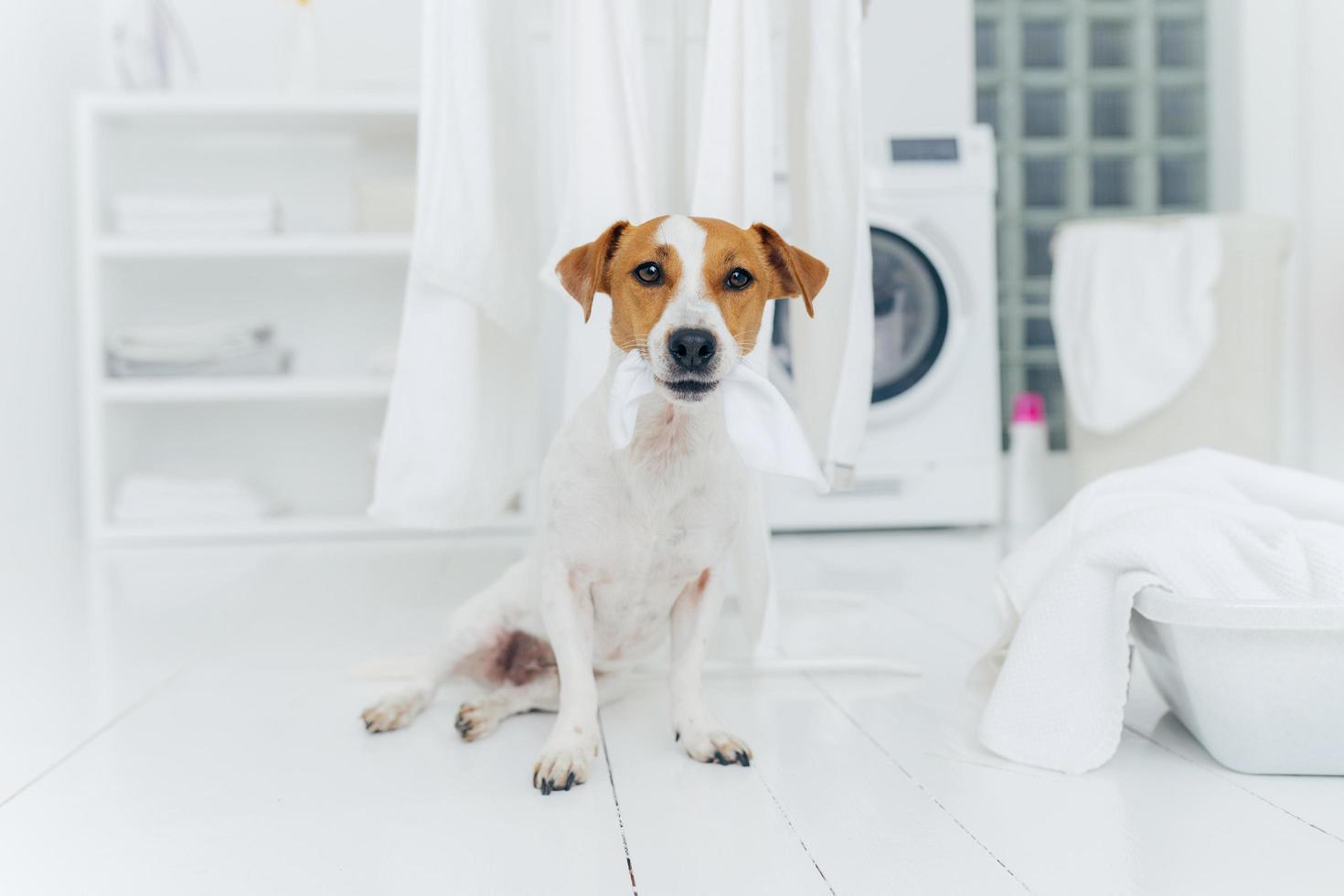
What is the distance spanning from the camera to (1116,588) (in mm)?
1188

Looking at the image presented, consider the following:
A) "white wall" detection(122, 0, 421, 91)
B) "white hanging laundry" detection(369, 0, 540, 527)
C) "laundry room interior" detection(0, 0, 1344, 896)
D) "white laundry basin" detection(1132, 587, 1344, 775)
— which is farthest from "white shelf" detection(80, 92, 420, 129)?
"white laundry basin" detection(1132, 587, 1344, 775)

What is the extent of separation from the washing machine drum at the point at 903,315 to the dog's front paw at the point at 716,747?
2029mm

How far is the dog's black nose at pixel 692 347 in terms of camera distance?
1.11 m

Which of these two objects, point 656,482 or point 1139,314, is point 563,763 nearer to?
point 656,482

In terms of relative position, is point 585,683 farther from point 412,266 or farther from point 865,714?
point 412,266

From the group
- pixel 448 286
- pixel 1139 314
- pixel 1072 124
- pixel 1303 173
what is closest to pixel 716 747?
pixel 448 286

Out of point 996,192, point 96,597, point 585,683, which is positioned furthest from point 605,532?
point 996,192

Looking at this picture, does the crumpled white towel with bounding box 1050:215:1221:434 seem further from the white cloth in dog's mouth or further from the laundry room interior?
the white cloth in dog's mouth

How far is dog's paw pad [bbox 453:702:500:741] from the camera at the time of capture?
4.39 ft

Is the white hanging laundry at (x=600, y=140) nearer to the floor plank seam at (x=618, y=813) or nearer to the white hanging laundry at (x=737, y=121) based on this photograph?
the white hanging laundry at (x=737, y=121)

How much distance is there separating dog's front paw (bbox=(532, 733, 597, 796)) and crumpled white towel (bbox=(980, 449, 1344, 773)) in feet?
1.42

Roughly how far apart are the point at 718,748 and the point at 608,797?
154 millimetres

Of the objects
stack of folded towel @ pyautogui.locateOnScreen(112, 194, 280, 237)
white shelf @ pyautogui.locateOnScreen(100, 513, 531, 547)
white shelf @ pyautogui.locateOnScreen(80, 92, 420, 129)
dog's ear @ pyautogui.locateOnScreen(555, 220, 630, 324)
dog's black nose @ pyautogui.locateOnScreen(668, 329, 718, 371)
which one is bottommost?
white shelf @ pyautogui.locateOnScreen(100, 513, 531, 547)

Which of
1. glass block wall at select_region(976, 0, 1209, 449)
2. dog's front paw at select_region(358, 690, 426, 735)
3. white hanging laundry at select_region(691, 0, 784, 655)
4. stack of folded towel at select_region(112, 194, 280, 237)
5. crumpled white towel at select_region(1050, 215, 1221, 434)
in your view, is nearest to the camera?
dog's front paw at select_region(358, 690, 426, 735)
